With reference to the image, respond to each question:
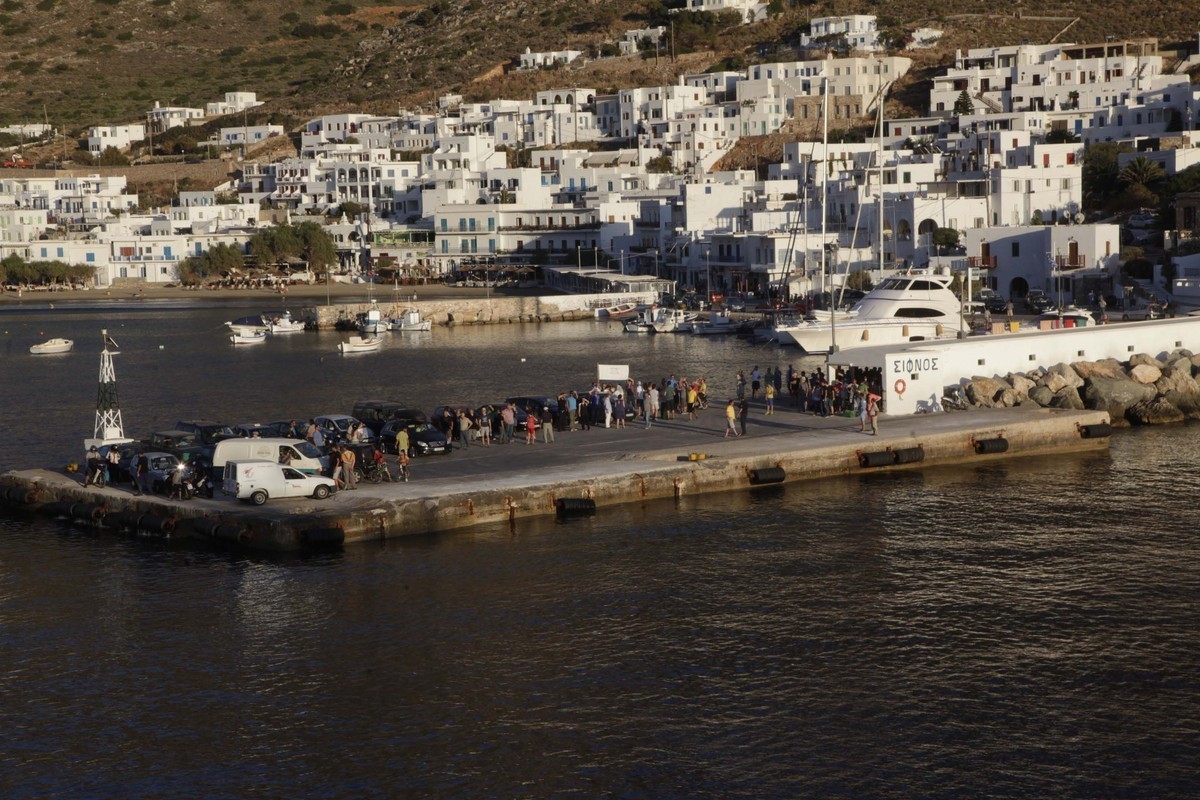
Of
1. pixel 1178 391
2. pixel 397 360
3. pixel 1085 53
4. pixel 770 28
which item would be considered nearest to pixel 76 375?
pixel 397 360

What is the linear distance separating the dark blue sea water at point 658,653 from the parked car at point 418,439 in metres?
5.93

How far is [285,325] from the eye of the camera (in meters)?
89.6

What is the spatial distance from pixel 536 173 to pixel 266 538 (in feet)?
324

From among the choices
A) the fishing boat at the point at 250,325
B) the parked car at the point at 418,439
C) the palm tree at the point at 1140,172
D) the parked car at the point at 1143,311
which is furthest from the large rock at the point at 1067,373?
the fishing boat at the point at 250,325

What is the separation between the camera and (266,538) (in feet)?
99.7

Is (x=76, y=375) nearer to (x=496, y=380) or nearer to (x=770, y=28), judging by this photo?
(x=496, y=380)

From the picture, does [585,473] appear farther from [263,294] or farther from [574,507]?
[263,294]

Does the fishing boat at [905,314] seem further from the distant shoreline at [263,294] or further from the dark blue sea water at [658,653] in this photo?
the distant shoreline at [263,294]

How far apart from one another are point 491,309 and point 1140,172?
40141 millimetres

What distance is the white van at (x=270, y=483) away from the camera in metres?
31.8

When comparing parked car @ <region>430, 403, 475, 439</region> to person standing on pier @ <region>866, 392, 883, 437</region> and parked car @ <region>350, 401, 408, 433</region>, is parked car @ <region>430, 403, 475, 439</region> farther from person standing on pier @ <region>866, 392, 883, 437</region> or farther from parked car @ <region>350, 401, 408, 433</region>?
person standing on pier @ <region>866, 392, 883, 437</region>

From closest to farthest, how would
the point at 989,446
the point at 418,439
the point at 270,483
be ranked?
1. the point at 270,483
2. the point at 418,439
3. the point at 989,446

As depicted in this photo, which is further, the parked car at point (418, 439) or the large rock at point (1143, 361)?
the large rock at point (1143, 361)

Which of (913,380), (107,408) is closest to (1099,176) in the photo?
(913,380)
